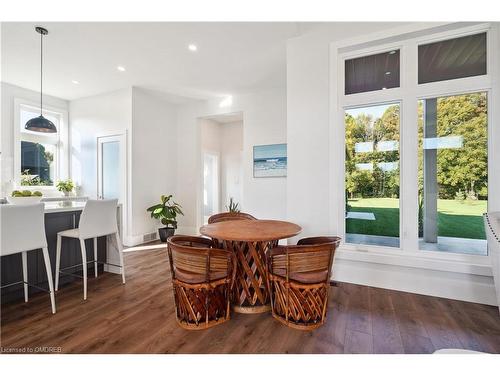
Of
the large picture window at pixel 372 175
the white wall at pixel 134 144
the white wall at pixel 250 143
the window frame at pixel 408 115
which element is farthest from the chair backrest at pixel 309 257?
the white wall at pixel 134 144

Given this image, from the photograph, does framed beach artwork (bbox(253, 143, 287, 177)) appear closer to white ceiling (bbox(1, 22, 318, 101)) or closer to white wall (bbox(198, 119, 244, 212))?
white ceiling (bbox(1, 22, 318, 101))

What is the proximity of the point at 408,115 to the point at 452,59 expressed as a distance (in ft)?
2.16

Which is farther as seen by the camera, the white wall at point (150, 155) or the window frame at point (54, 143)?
the white wall at point (150, 155)

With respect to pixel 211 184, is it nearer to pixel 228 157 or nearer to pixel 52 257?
pixel 228 157

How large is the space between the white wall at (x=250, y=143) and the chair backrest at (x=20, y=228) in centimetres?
340

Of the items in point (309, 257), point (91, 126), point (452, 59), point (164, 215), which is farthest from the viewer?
point (91, 126)

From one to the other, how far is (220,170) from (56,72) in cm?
414

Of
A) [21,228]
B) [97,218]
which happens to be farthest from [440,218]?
[21,228]

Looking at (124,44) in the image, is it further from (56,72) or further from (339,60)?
(339,60)

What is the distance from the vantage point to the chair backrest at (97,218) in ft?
8.37

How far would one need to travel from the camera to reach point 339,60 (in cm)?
299

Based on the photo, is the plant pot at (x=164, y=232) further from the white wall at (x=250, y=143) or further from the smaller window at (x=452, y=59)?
the smaller window at (x=452, y=59)

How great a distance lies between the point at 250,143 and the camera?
5098 mm
